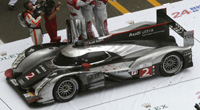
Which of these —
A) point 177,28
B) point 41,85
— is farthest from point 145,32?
point 41,85

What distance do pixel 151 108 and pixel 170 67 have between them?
1378 mm

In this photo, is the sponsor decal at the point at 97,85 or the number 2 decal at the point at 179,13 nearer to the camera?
the sponsor decal at the point at 97,85

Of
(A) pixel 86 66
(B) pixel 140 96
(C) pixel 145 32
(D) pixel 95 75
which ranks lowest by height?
(B) pixel 140 96

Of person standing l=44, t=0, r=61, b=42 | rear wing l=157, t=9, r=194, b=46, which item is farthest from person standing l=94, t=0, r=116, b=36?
rear wing l=157, t=9, r=194, b=46

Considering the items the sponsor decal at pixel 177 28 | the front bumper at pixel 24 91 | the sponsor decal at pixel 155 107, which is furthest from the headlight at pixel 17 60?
the sponsor decal at pixel 177 28

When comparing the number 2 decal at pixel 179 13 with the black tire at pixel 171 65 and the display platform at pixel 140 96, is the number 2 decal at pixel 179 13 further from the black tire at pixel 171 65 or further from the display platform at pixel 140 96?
the black tire at pixel 171 65

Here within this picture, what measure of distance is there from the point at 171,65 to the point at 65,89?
2.54 meters

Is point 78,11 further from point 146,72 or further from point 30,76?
point 146,72

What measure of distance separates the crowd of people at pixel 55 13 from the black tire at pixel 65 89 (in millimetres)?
Answer: 1643

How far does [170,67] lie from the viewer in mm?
12102

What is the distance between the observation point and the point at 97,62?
38.3 feet

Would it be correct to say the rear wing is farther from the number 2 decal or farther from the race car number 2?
the number 2 decal

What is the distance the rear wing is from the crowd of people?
131 cm

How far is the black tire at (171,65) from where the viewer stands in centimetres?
1198
